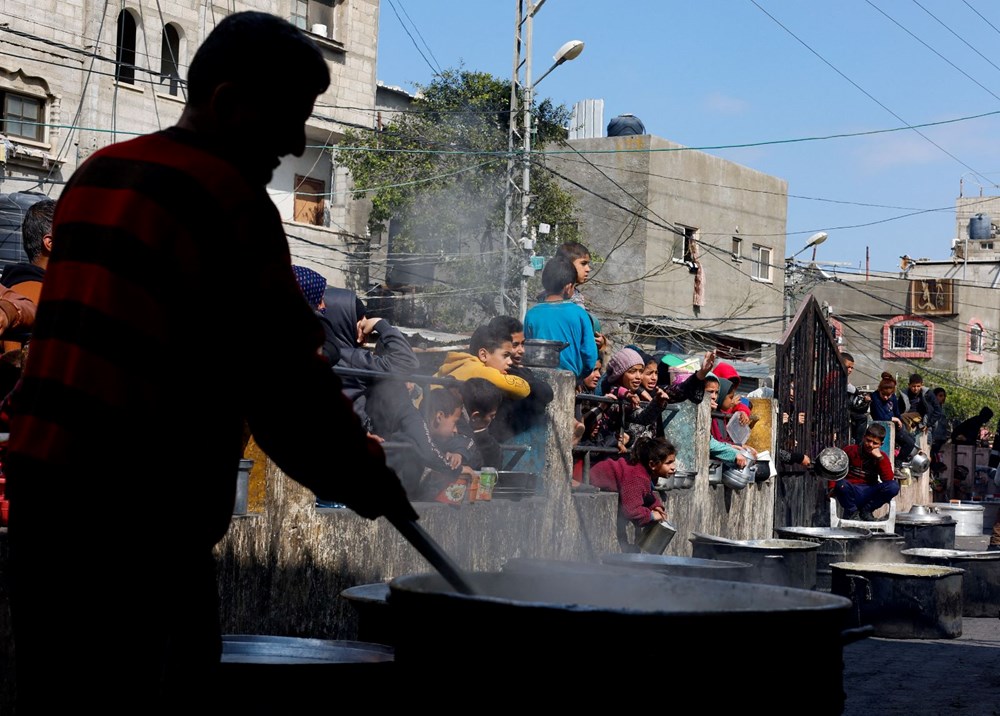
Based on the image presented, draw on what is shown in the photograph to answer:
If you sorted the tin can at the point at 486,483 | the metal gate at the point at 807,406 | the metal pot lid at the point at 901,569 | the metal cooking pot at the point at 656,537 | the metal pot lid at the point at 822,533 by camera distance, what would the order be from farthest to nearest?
the metal gate at the point at 807,406 → the metal pot lid at the point at 822,533 → the metal cooking pot at the point at 656,537 → the metal pot lid at the point at 901,569 → the tin can at the point at 486,483

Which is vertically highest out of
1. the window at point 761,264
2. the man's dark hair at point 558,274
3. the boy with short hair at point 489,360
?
the window at point 761,264

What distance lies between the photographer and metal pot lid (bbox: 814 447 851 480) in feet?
45.9

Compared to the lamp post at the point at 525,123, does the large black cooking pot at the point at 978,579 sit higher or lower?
lower

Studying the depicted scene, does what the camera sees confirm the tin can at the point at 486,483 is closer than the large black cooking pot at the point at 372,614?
No

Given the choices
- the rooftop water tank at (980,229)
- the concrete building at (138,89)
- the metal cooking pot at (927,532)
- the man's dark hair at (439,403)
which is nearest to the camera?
the man's dark hair at (439,403)

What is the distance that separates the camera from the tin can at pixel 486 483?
24.9ft

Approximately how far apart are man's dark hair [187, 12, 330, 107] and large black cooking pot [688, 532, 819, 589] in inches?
240

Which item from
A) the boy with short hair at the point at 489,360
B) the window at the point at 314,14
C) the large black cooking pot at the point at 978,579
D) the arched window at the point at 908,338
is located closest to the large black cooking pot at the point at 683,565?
the boy with short hair at the point at 489,360

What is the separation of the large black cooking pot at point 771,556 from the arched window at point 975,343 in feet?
153

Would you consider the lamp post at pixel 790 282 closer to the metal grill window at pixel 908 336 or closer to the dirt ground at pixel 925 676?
the metal grill window at pixel 908 336

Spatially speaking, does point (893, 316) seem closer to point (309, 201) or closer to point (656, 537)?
point (309, 201)

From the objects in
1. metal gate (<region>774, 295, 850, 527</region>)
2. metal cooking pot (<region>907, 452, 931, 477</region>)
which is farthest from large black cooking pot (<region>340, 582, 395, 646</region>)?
metal cooking pot (<region>907, 452, 931, 477</region>)

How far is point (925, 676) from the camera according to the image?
7.29 metres

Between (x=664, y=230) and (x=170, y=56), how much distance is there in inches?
554
